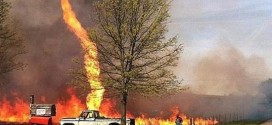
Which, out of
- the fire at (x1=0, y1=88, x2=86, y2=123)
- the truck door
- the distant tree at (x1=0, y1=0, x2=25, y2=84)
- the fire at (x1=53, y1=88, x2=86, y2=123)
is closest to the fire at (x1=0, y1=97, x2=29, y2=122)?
the fire at (x1=0, y1=88, x2=86, y2=123)

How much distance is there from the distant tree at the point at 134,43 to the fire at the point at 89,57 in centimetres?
67

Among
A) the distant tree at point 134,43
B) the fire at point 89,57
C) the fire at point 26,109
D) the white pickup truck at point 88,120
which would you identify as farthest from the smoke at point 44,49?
the distant tree at point 134,43

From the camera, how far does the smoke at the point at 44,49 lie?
56188 millimetres

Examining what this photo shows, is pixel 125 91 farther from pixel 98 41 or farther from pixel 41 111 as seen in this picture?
pixel 41 111

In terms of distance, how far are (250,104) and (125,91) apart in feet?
168

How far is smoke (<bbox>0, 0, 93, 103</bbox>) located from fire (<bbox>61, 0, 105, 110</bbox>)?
Answer: 48.2 inches

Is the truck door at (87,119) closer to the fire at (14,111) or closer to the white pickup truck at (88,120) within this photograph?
the white pickup truck at (88,120)

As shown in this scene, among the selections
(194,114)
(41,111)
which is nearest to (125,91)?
(41,111)

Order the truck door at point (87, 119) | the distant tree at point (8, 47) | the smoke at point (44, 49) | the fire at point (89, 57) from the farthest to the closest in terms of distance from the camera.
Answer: the smoke at point (44, 49)
the distant tree at point (8, 47)
the truck door at point (87, 119)
the fire at point (89, 57)

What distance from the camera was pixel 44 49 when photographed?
194 ft

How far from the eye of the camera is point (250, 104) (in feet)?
253

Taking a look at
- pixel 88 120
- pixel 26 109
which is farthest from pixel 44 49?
pixel 88 120

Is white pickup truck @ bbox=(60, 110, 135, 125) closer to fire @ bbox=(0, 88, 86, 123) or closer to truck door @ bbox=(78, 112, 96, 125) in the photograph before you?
truck door @ bbox=(78, 112, 96, 125)

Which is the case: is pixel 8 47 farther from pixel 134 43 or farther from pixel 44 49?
A: pixel 134 43
